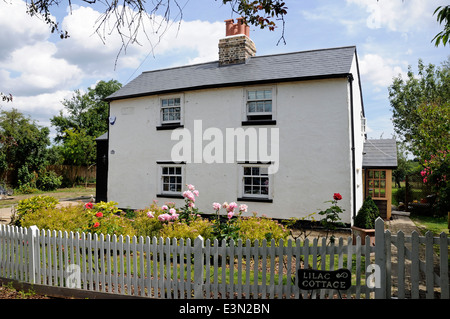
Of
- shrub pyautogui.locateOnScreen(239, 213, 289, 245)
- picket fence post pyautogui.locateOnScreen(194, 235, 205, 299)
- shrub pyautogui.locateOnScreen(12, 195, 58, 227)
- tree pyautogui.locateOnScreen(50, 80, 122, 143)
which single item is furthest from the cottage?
tree pyautogui.locateOnScreen(50, 80, 122, 143)

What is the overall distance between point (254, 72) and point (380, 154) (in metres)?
6.92

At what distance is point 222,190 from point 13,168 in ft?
69.8

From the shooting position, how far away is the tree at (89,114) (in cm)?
3831

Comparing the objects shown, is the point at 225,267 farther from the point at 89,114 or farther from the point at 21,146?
the point at 89,114

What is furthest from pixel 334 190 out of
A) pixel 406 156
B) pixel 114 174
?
pixel 406 156

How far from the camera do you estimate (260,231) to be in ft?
23.7

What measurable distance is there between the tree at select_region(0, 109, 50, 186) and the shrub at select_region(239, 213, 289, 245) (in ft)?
77.4

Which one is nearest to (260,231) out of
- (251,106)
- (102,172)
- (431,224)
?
(251,106)

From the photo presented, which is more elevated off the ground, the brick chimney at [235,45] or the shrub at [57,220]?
the brick chimney at [235,45]

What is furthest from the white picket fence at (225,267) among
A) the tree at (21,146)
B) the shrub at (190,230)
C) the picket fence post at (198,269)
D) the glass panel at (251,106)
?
the tree at (21,146)

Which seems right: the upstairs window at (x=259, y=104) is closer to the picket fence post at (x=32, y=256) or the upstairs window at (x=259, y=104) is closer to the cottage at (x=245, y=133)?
the cottage at (x=245, y=133)

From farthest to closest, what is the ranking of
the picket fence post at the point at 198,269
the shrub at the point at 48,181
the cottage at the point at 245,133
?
the shrub at the point at 48,181 < the cottage at the point at 245,133 < the picket fence post at the point at 198,269

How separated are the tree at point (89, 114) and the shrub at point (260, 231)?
1339 inches

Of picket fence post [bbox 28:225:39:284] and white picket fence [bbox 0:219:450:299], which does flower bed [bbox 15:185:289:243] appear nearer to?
picket fence post [bbox 28:225:39:284]
